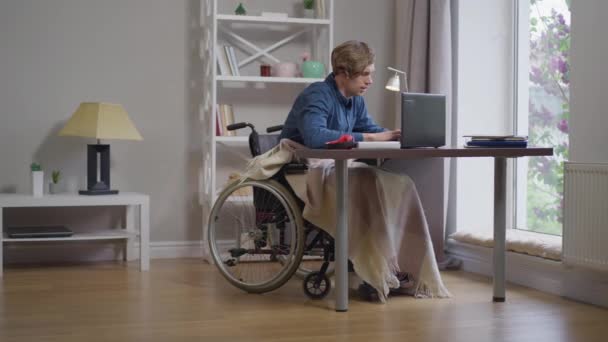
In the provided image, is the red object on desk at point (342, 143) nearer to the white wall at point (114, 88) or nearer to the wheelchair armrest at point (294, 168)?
the wheelchair armrest at point (294, 168)

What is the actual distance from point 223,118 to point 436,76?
1281 mm

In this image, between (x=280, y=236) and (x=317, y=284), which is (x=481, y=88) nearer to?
(x=280, y=236)

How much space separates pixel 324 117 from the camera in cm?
338

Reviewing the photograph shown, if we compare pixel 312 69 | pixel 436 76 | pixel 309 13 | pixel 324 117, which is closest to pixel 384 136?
pixel 324 117

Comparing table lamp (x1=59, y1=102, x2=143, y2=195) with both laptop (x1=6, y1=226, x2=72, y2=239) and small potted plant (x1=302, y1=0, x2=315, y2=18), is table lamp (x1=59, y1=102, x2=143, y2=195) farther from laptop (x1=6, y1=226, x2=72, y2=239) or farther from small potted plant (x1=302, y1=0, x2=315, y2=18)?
small potted plant (x1=302, y1=0, x2=315, y2=18)

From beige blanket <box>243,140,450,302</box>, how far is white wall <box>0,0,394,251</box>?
1.57 m

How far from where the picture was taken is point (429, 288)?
3.47 metres

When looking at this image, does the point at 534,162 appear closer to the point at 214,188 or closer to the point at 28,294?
the point at 214,188

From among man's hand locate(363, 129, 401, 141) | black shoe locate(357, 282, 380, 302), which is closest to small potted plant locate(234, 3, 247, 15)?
man's hand locate(363, 129, 401, 141)

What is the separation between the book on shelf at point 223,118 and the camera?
472 centimetres

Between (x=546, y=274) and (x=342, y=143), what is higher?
(x=342, y=143)

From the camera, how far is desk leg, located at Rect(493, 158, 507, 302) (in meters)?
3.42

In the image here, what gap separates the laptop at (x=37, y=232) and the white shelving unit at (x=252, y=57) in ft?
2.84

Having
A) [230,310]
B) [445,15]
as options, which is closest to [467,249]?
[445,15]
